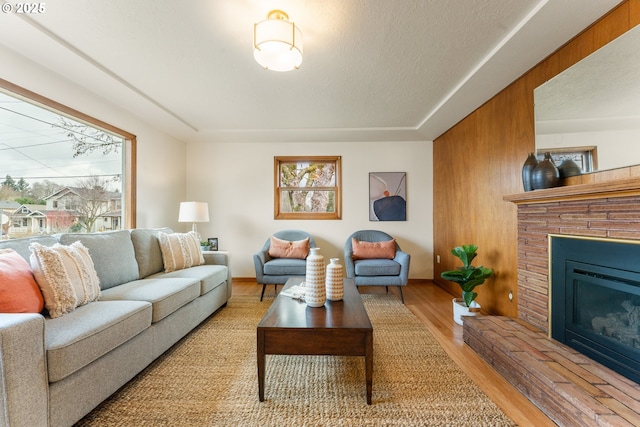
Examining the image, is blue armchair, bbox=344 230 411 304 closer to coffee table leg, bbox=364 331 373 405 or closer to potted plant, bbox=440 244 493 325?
potted plant, bbox=440 244 493 325

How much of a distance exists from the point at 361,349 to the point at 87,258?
2034mm

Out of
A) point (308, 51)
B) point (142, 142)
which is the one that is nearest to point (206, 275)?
point (142, 142)

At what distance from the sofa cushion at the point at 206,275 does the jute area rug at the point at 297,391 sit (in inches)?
19.7

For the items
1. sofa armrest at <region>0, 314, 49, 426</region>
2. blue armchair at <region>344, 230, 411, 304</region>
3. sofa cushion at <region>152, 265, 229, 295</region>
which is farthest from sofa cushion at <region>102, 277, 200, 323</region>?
blue armchair at <region>344, 230, 411, 304</region>

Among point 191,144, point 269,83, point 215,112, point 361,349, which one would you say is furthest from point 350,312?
point 191,144

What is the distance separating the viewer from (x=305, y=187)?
441 centimetres

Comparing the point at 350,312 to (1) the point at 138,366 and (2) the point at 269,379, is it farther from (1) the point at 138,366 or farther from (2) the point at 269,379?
(1) the point at 138,366

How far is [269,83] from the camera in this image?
100 inches

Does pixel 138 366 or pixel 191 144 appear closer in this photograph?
pixel 138 366

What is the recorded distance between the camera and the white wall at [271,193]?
4.29 m

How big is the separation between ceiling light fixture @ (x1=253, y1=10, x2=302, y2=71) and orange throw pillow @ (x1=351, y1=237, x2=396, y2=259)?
2.49 meters

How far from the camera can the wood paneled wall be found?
1830 millimetres

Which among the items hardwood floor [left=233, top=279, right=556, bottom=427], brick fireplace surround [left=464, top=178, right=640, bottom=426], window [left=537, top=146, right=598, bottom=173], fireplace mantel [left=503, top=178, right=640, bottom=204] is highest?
window [left=537, top=146, right=598, bottom=173]

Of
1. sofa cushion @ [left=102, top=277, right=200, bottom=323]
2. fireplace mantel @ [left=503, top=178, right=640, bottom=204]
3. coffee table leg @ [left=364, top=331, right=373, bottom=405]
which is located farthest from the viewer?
sofa cushion @ [left=102, top=277, right=200, bottom=323]
